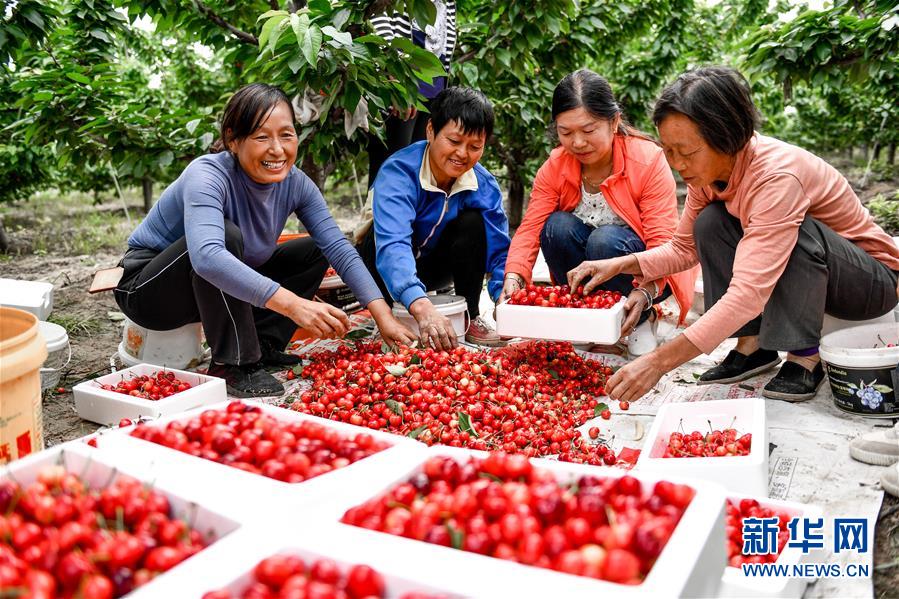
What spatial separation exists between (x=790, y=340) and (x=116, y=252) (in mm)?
6715

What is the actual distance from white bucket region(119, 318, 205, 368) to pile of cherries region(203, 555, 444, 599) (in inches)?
91.0

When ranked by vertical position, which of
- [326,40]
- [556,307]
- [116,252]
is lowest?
[116,252]

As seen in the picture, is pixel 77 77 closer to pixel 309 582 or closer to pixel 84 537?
pixel 84 537

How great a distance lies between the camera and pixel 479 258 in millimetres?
3814

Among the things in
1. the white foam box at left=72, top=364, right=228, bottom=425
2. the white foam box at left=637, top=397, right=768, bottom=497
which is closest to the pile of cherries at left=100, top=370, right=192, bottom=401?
the white foam box at left=72, top=364, right=228, bottom=425

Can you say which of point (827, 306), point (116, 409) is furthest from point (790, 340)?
point (116, 409)

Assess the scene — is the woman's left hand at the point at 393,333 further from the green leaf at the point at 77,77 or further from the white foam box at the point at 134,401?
the green leaf at the point at 77,77

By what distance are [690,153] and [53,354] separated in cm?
272

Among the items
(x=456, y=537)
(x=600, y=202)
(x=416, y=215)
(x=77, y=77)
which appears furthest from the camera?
(x=77, y=77)

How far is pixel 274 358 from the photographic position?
3363mm

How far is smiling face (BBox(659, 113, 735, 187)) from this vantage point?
8.30ft

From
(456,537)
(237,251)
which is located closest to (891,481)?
(456,537)

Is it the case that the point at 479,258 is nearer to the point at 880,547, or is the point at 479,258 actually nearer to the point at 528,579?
the point at 880,547

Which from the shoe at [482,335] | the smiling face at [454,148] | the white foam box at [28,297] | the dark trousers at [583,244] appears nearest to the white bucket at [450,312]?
the shoe at [482,335]
